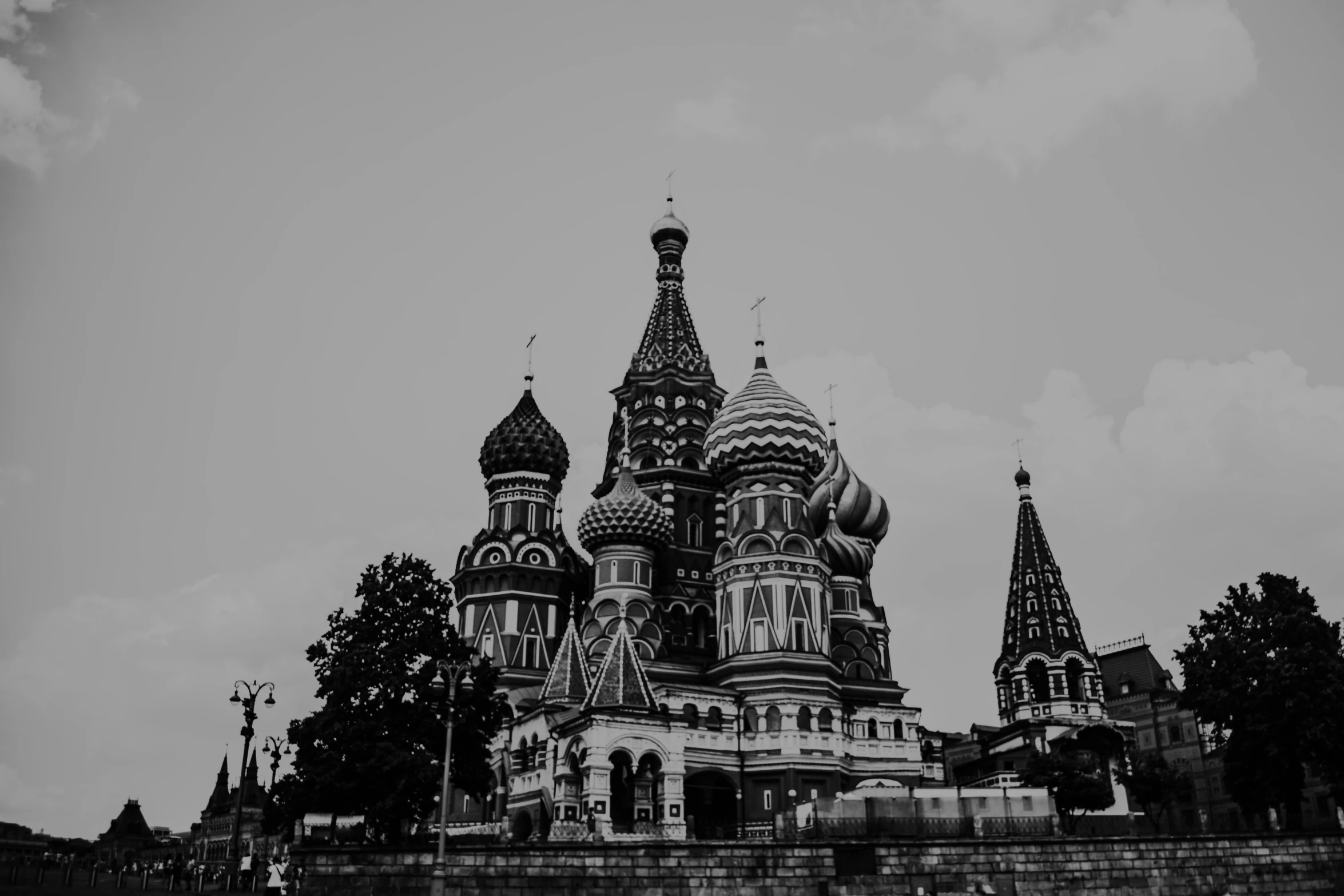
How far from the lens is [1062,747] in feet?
162

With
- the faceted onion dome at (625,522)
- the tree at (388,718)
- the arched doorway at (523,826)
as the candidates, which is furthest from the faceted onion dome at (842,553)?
the tree at (388,718)

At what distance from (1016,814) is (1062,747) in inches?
701

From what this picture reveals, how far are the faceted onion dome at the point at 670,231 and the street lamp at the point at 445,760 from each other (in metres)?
40.2

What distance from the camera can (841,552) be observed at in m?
59.0

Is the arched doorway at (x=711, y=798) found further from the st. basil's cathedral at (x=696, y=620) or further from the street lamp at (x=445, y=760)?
the street lamp at (x=445, y=760)

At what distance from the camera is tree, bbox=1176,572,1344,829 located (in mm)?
35656

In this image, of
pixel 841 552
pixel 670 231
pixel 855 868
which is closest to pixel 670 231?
pixel 670 231

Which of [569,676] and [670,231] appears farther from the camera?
[670,231]

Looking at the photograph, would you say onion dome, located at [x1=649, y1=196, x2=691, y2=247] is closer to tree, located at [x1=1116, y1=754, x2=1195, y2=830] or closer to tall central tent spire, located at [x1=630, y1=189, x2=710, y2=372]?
tall central tent spire, located at [x1=630, y1=189, x2=710, y2=372]

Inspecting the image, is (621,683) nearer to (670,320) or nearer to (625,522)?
(625,522)

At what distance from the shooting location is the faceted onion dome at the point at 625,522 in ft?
177

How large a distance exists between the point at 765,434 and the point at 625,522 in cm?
759

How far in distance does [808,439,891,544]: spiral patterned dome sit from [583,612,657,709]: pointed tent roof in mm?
19604

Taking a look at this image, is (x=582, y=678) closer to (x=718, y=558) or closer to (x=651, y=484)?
(x=718, y=558)
